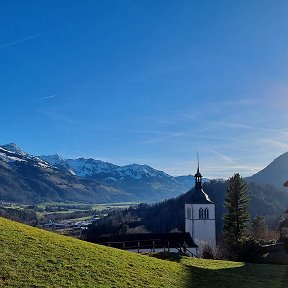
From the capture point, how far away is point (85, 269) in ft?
62.4

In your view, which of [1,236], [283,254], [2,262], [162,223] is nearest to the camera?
[2,262]

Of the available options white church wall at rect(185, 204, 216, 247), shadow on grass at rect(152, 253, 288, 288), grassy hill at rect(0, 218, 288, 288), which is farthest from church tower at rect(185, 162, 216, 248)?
grassy hill at rect(0, 218, 288, 288)

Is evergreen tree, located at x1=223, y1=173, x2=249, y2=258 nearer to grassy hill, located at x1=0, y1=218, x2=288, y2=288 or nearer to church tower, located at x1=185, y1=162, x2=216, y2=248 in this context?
church tower, located at x1=185, y1=162, x2=216, y2=248

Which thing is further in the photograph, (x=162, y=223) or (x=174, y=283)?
(x=162, y=223)

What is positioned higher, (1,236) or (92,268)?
(1,236)

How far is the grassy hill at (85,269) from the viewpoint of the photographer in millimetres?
16938

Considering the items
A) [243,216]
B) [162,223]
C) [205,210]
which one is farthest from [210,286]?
[162,223]

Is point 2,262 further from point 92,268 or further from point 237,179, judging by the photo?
point 237,179

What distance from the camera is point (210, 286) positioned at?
2100 centimetres

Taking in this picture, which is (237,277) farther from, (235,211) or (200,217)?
(200,217)

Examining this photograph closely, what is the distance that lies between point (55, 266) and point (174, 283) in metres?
5.43

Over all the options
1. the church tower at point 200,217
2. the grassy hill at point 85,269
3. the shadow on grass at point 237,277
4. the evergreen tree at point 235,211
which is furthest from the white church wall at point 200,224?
the grassy hill at point 85,269

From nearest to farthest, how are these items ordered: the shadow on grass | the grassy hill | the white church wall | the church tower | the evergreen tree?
the grassy hill, the shadow on grass, the evergreen tree, the white church wall, the church tower

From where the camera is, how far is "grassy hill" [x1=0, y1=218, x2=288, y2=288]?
16.9 meters
